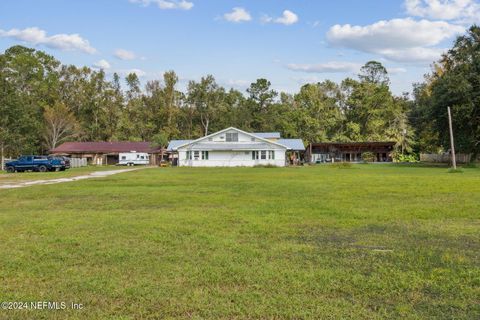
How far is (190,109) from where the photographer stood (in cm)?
Answer: 9731

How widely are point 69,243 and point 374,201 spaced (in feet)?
30.5

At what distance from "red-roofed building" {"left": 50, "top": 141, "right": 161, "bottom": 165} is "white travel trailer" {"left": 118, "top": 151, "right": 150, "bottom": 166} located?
188 centimetres

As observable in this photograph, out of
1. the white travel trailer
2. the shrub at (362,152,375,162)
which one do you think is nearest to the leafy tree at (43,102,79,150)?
the white travel trailer

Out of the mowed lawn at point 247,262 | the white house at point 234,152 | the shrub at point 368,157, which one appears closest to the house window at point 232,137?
the white house at point 234,152

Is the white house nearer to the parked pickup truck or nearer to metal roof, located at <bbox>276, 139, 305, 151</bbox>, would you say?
metal roof, located at <bbox>276, 139, 305, 151</bbox>

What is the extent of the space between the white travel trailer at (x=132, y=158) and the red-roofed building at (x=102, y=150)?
1.88m

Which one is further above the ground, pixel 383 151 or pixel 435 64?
pixel 435 64

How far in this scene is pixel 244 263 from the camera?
252 inches

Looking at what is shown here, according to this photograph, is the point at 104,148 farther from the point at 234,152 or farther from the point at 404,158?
the point at 404,158

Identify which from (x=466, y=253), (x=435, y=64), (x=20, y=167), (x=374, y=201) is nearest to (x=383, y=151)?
(x=435, y=64)

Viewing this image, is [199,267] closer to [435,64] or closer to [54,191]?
[54,191]

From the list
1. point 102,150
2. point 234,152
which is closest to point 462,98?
point 234,152

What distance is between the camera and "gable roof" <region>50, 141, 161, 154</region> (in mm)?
76250

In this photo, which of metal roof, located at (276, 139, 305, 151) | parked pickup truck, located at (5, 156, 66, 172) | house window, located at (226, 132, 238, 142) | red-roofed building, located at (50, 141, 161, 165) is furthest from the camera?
red-roofed building, located at (50, 141, 161, 165)
